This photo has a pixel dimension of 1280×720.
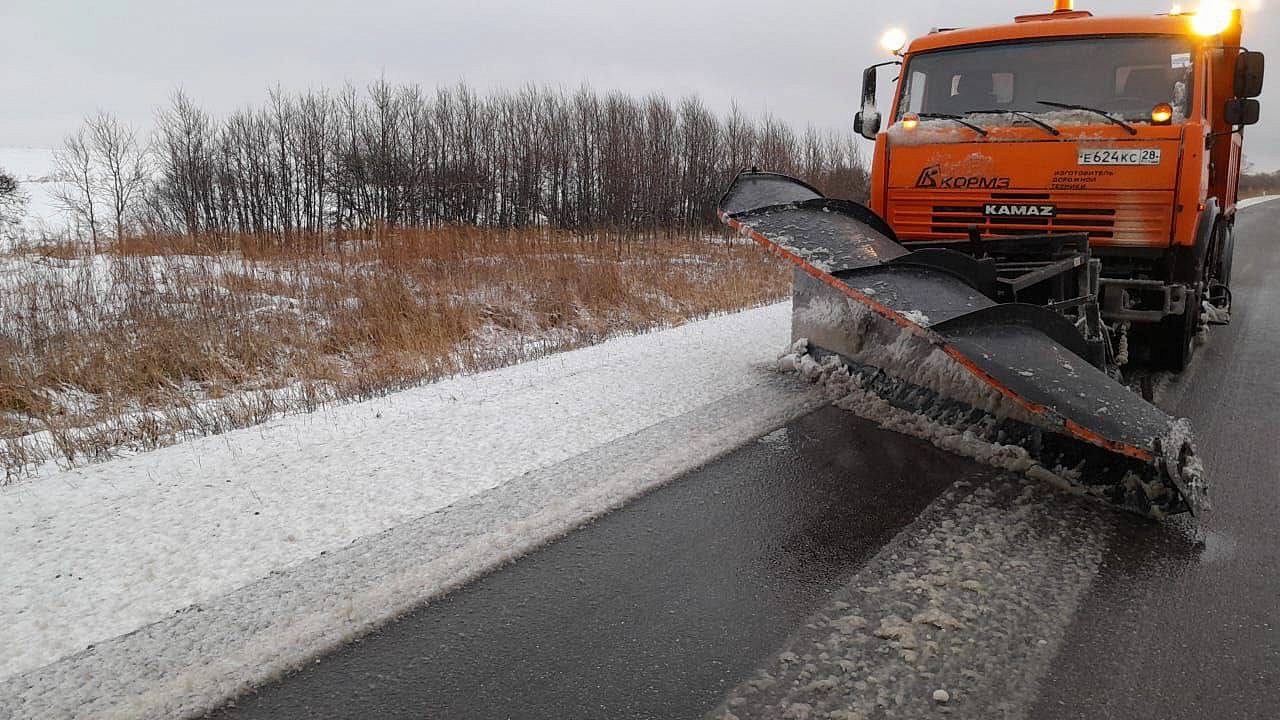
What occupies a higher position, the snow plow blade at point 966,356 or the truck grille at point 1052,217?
the truck grille at point 1052,217

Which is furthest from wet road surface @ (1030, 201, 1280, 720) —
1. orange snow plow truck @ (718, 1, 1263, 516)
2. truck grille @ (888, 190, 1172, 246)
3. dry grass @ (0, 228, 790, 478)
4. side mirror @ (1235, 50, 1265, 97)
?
dry grass @ (0, 228, 790, 478)

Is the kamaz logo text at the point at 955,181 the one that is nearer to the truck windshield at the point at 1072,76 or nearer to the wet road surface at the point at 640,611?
the truck windshield at the point at 1072,76

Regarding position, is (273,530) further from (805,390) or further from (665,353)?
(665,353)

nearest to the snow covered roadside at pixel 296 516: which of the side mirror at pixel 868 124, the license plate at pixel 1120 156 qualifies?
the license plate at pixel 1120 156

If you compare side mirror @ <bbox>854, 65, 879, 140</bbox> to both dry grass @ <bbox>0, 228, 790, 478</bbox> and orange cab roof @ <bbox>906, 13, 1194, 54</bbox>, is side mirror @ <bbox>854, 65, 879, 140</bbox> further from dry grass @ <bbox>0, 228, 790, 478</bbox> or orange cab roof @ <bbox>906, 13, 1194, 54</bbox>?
dry grass @ <bbox>0, 228, 790, 478</bbox>

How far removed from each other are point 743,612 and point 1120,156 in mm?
4212

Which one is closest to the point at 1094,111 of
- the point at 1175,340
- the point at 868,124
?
the point at 868,124

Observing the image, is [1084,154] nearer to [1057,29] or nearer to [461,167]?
[1057,29]

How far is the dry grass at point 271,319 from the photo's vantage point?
5.51 meters

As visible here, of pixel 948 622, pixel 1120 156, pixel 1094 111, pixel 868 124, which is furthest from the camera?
pixel 868 124

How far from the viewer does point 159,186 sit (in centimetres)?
2850

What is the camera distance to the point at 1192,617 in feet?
7.44

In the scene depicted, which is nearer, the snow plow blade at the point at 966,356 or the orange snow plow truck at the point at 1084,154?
the snow plow blade at the point at 966,356

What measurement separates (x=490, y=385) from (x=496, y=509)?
7.15 feet
